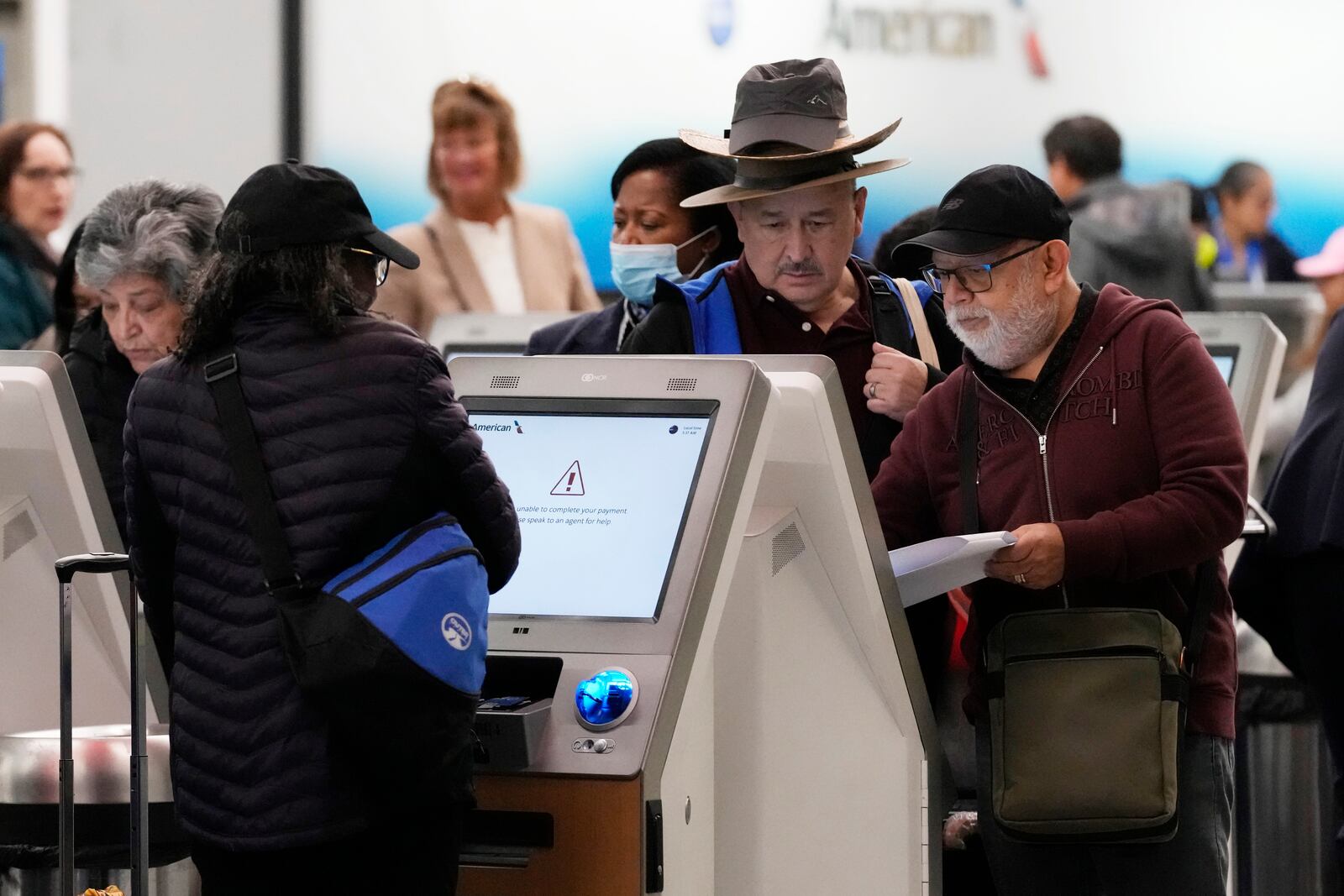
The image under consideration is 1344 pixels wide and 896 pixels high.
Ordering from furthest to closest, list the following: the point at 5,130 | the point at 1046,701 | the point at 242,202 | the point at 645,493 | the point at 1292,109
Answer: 1. the point at 1292,109
2. the point at 5,130
3. the point at 1046,701
4. the point at 645,493
5. the point at 242,202

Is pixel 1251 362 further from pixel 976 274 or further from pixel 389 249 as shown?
pixel 389 249

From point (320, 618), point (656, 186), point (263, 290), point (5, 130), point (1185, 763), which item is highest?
point (5, 130)

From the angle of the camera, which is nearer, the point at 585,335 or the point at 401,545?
the point at 401,545

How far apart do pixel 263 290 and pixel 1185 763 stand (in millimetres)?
1452

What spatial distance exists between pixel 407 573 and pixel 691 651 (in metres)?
0.40

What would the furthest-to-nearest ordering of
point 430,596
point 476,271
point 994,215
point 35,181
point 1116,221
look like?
point 476,271 → point 1116,221 → point 35,181 → point 994,215 → point 430,596

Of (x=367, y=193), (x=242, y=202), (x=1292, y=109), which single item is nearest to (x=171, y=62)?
(x=367, y=193)

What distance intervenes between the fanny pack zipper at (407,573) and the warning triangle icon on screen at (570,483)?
360 millimetres

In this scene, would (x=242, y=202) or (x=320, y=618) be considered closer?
(x=320, y=618)

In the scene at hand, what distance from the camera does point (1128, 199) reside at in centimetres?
618

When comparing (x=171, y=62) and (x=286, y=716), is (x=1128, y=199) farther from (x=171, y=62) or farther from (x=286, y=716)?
(x=286, y=716)

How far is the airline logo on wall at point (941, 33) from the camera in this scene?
6.59 m

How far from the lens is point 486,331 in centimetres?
538

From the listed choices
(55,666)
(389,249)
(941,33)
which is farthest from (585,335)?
(941,33)
